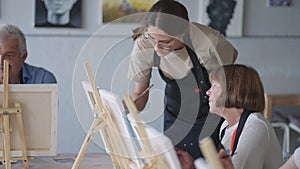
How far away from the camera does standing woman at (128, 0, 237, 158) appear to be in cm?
226

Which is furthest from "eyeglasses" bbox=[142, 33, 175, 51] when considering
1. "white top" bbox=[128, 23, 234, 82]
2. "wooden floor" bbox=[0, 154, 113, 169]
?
"wooden floor" bbox=[0, 154, 113, 169]

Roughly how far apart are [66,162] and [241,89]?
32.7 inches

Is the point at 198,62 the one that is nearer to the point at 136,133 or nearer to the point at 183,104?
the point at 183,104

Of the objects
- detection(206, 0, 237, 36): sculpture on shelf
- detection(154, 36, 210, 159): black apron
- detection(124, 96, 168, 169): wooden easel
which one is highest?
detection(206, 0, 237, 36): sculpture on shelf

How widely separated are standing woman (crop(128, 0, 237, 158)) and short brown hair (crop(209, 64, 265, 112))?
385mm

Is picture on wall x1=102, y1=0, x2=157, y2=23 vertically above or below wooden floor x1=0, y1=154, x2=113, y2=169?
above

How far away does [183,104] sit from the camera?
8.86ft

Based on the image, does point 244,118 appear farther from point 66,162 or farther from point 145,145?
point 66,162

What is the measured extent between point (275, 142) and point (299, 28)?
8.02 feet

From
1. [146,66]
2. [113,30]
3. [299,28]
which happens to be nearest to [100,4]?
[113,30]

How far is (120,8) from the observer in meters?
→ 3.66

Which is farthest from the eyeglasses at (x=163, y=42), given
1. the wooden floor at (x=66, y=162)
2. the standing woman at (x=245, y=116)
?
the wooden floor at (x=66, y=162)

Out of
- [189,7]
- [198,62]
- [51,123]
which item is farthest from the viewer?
[189,7]

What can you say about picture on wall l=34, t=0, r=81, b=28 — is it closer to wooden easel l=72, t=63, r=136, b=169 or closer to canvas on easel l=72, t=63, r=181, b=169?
canvas on easel l=72, t=63, r=181, b=169
